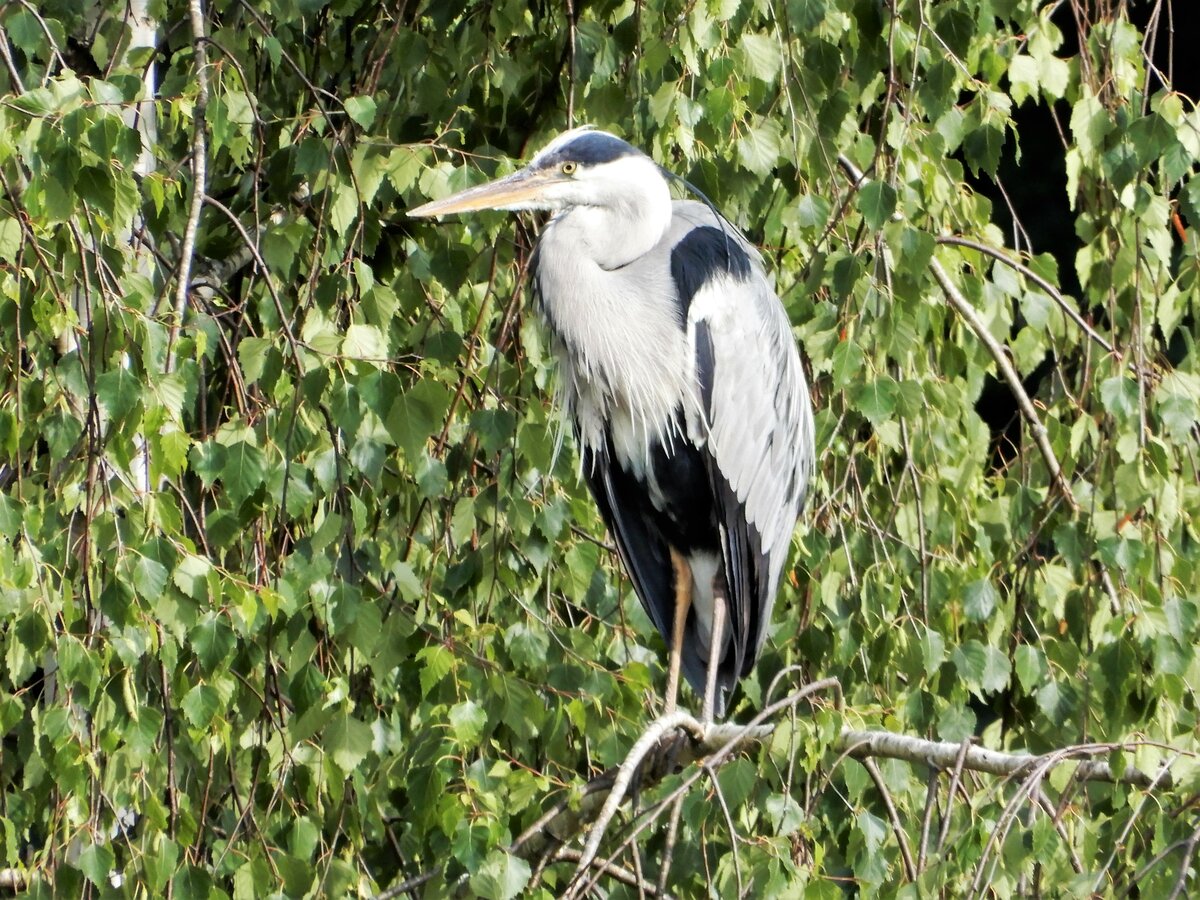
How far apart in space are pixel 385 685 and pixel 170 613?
0.46 meters

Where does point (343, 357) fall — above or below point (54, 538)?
above

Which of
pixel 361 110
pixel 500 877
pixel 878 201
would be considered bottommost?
pixel 500 877

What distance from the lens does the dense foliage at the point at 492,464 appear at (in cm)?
160

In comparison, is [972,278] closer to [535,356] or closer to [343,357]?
[535,356]

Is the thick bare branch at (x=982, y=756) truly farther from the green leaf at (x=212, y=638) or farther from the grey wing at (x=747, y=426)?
the grey wing at (x=747, y=426)

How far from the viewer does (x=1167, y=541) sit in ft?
7.43

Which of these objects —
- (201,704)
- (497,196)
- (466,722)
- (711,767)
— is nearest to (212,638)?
(201,704)

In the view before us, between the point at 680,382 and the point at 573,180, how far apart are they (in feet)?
1.28

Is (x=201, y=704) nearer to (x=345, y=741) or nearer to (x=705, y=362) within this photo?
(x=345, y=741)

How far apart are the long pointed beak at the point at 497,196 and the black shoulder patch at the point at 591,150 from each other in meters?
0.03

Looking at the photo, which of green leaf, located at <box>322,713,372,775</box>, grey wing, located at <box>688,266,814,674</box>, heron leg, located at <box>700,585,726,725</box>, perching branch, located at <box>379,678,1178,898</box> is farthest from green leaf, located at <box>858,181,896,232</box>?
heron leg, located at <box>700,585,726,725</box>

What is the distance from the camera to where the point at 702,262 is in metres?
2.52

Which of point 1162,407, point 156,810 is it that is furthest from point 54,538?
point 1162,407

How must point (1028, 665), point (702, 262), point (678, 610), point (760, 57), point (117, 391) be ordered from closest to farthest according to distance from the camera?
point (117, 391)
point (760, 57)
point (1028, 665)
point (702, 262)
point (678, 610)
